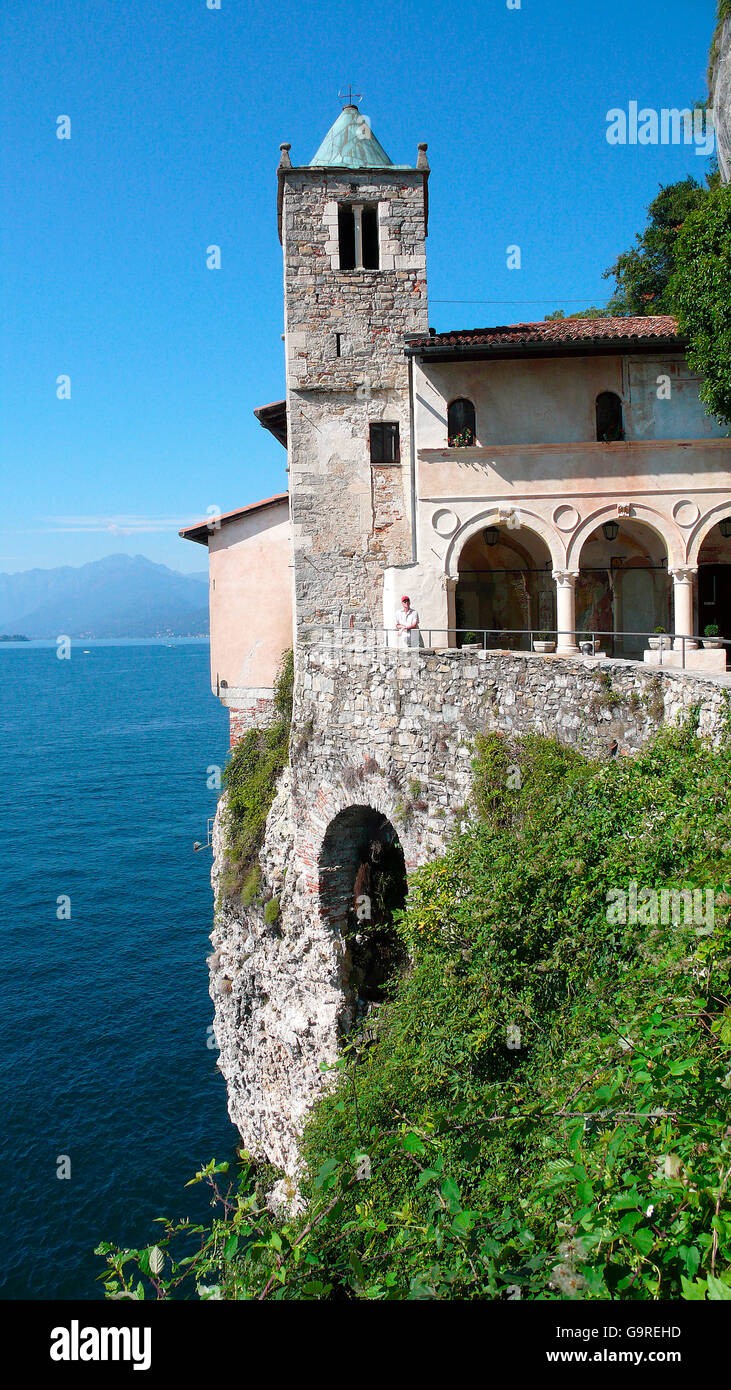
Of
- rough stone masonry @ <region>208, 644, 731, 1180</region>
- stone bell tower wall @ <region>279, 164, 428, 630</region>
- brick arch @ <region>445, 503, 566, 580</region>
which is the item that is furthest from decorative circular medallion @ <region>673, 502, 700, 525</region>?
rough stone masonry @ <region>208, 644, 731, 1180</region>

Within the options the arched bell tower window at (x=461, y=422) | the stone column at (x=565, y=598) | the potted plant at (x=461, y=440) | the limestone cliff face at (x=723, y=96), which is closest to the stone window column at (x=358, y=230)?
the arched bell tower window at (x=461, y=422)

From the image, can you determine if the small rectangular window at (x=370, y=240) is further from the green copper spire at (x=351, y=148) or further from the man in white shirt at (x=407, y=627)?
the man in white shirt at (x=407, y=627)

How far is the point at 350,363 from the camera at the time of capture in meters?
19.3

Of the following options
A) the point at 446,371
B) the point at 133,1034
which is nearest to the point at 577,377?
the point at 446,371

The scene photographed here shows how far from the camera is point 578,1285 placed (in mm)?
4270

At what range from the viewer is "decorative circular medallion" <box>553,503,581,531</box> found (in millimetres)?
19359

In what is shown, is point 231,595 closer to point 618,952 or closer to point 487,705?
point 487,705

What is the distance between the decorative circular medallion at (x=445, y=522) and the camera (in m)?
19.4

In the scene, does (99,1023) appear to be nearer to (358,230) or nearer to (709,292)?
(358,230)

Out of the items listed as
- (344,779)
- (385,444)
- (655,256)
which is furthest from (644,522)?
(655,256)

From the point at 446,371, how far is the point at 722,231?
609 cm

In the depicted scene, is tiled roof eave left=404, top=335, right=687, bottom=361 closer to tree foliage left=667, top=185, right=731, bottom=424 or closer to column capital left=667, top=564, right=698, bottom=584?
tree foliage left=667, top=185, right=731, bottom=424

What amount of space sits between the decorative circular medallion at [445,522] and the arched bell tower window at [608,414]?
12.6ft

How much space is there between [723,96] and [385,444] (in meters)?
14.9
